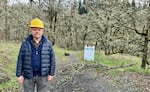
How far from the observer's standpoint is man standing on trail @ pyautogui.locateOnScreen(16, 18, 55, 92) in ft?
18.6

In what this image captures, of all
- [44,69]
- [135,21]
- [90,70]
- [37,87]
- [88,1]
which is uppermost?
[88,1]

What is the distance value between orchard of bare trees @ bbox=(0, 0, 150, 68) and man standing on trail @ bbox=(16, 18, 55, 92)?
8777mm

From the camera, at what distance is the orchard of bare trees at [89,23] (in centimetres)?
1478

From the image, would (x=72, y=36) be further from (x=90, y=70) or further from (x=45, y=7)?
(x=90, y=70)

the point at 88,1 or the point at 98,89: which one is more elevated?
the point at 88,1

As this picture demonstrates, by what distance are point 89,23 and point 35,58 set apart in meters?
24.0

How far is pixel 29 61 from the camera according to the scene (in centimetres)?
567

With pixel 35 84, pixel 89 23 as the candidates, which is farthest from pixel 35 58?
pixel 89 23

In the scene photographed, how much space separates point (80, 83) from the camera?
425 inches

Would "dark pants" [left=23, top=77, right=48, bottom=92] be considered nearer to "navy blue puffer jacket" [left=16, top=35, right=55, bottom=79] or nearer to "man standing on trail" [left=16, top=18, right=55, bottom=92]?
"man standing on trail" [left=16, top=18, right=55, bottom=92]

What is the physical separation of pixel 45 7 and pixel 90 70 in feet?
78.5

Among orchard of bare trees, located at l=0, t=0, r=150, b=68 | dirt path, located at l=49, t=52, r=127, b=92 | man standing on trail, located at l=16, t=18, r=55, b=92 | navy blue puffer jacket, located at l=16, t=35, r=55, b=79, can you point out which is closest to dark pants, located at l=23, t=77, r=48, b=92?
man standing on trail, located at l=16, t=18, r=55, b=92

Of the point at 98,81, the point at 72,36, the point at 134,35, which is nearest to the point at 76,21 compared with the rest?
the point at 72,36

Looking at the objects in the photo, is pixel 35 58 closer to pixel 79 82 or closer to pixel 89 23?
pixel 79 82
